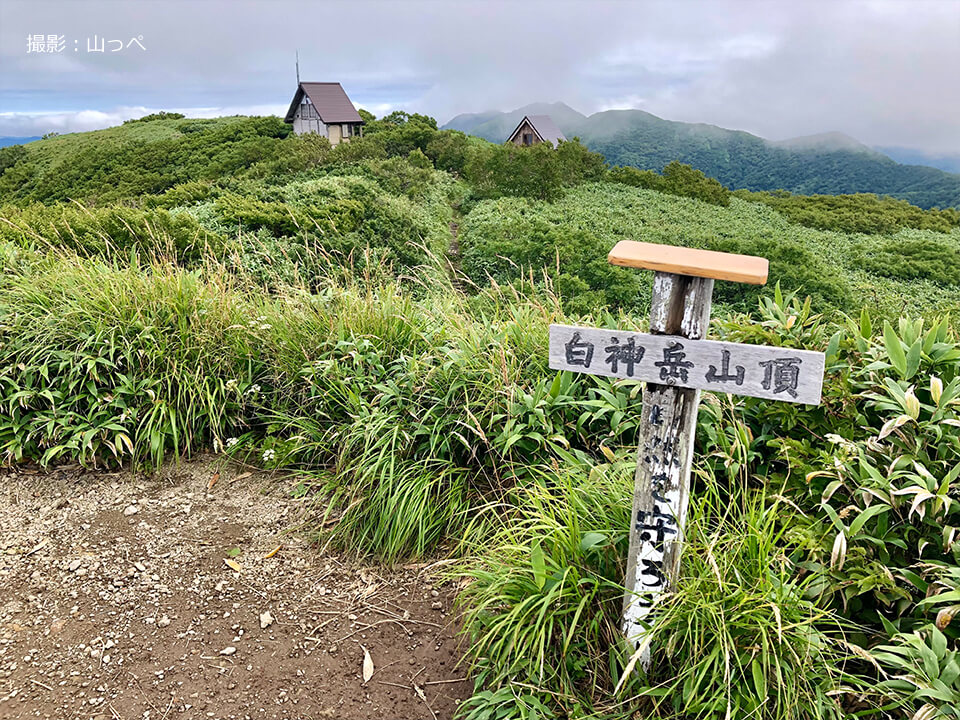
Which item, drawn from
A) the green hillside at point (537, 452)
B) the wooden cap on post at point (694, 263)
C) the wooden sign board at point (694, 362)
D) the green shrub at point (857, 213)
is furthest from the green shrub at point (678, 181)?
the wooden sign board at point (694, 362)

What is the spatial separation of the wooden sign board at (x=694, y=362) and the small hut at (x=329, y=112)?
76.1 ft

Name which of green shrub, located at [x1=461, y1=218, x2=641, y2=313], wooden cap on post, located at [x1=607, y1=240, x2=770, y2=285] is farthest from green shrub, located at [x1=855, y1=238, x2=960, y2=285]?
wooden cap on post, located at [x1=607, y1=240, x2=770, y2=285]

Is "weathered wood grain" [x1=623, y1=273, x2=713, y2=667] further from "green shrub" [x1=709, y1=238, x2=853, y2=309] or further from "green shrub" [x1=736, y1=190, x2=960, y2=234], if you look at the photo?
"green shrub" [x1=736, y1=190, x2=960, y2=234]

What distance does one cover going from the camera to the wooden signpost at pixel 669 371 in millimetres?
1494

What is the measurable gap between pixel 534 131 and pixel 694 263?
2658cm

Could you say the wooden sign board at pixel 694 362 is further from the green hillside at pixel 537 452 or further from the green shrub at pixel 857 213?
the green shrub at pixel 857 213

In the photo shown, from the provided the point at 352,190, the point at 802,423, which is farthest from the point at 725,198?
the point at 802,423

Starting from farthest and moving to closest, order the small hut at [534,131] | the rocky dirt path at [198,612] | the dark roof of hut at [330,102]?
the small hut at [534,131] < the dark roof of hut at [330,102] < the rocky dirt path at [198,612]

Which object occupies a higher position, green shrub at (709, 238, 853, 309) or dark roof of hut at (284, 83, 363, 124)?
dark roof of hut at (284, 83, 363, 124)

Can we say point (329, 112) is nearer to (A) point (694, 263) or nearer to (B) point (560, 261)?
(B) point (560, 261)

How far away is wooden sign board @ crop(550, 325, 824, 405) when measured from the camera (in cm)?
148

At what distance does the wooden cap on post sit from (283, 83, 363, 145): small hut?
76.0 feet

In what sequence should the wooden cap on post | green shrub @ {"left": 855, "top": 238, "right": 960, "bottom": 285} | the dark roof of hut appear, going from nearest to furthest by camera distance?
the wooden cap on post, green shrub @ {"left": 855, "top": 238, "right": 960, "bottom": 285}, the dark roof of hut

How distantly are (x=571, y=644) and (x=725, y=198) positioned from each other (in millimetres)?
25986
